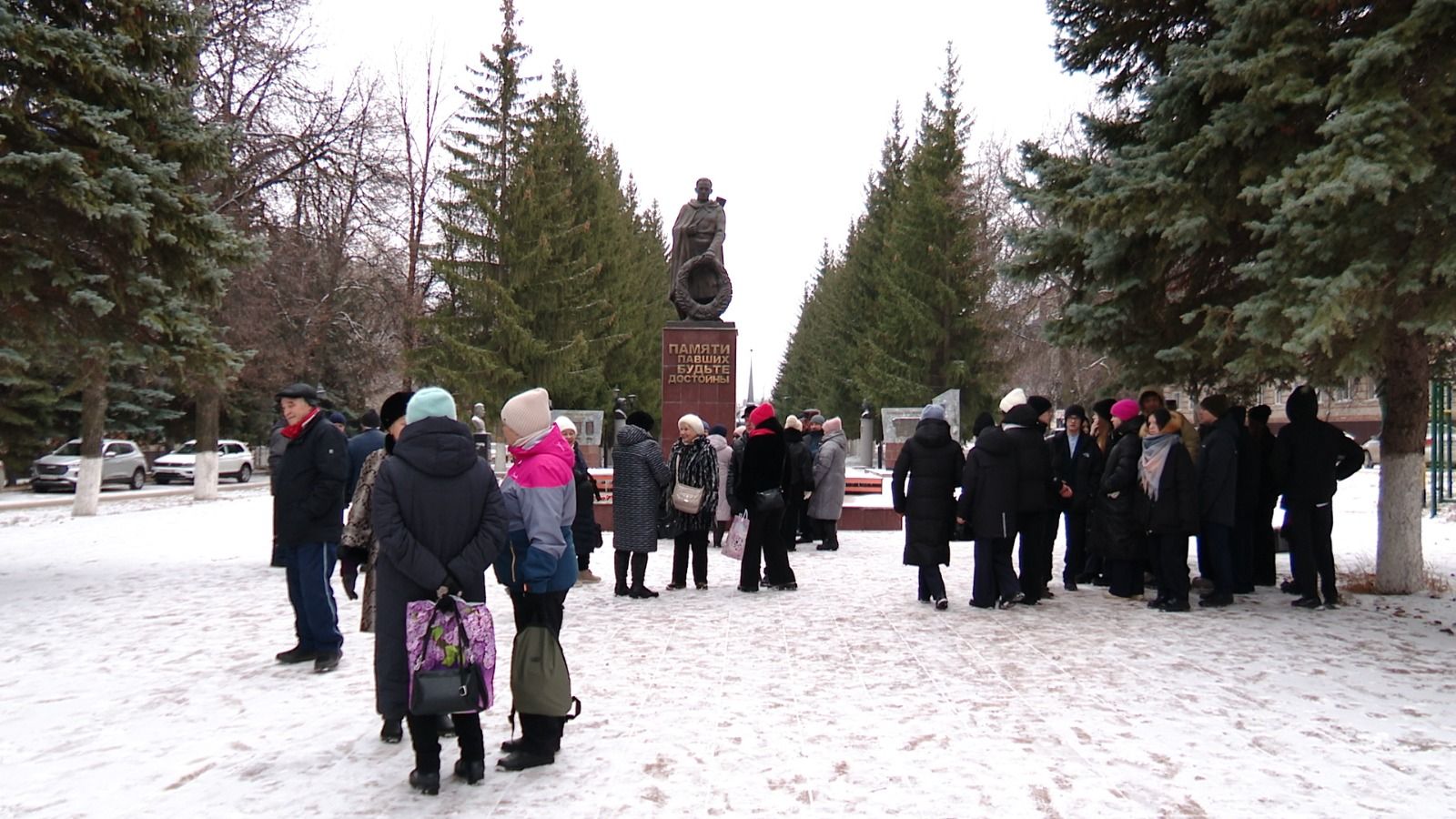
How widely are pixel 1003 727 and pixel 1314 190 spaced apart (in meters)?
4.04

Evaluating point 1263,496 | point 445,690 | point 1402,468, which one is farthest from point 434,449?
point 1402,468

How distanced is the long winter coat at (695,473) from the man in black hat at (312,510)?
3778 mm

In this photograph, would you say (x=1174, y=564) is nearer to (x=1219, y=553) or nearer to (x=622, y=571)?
(x=1219, y=553)

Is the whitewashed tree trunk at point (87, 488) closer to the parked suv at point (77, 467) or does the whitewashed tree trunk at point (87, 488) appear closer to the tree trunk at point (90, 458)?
the tree trunk at point (90, 458)

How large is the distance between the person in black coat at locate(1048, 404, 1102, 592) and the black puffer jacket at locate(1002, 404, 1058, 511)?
2.20 ft

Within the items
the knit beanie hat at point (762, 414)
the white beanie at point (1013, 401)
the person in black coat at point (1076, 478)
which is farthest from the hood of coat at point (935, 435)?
the knit beanie hat at point (762, 414)

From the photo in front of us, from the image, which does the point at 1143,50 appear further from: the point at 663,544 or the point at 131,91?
the point at 131,91

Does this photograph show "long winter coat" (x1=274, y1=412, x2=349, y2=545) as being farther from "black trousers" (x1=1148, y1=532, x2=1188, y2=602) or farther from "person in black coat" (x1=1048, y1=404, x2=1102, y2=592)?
"black trousers" (x1=1148, y1=532, x2=1188, y2=602)

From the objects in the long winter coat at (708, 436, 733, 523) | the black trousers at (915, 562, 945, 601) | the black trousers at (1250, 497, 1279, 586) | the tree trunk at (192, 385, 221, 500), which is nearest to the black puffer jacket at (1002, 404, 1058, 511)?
the black trousers at (915, 562, 945, 601)

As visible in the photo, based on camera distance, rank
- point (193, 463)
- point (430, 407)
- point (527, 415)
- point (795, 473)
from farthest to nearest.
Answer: point (193, 463) → point (795, 473) → point (527, 415) → point (430, 407)

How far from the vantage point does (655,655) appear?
7.79m

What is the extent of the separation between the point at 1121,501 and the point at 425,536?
7.04 m

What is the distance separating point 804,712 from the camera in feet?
20.4

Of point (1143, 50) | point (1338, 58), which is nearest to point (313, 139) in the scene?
point (1143, 50)
